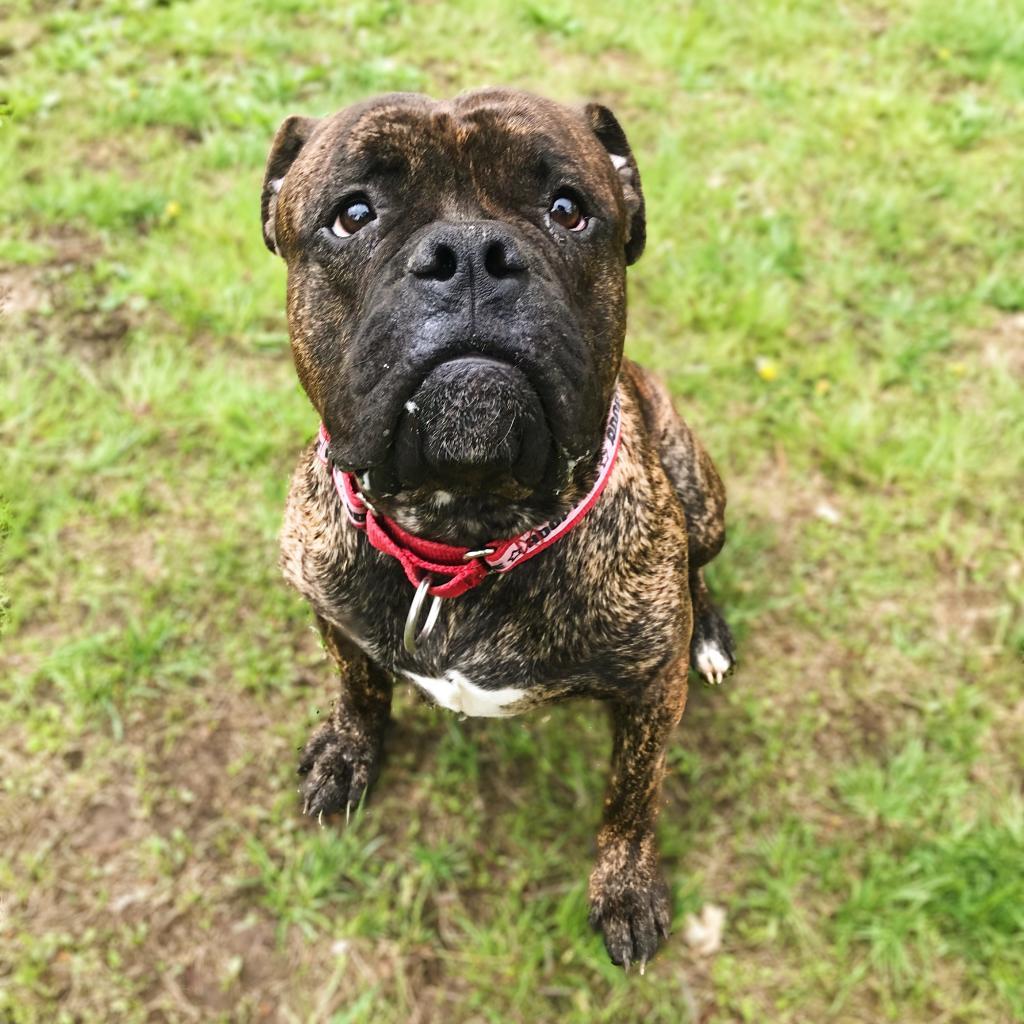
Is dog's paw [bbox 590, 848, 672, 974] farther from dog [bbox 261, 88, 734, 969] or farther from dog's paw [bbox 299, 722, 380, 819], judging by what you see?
dog's paw [bbox 299, 722, 380, 819]

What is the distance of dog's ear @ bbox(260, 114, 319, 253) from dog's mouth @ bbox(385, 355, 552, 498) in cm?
83

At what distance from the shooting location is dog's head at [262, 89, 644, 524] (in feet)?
5.23

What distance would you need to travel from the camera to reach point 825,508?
11.8ft

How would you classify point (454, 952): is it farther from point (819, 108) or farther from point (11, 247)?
point (819, 108)

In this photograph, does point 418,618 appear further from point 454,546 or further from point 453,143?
point 453,143

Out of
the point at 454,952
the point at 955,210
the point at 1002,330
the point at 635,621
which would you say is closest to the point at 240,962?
the point at 454,952

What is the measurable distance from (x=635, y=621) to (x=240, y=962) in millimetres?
1601

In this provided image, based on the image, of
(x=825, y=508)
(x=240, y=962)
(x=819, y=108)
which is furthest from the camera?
(x=819, y=108)

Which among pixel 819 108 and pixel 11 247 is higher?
pixel 819 108

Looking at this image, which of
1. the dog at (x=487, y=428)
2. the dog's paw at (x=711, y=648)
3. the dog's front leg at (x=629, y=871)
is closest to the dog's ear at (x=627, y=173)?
the dog at (x=487, y=428)

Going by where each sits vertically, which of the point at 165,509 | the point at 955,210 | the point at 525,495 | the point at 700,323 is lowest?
the point at 165,509

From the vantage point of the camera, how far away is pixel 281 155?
225cm

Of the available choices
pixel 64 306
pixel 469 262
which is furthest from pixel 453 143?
pixel 64 306

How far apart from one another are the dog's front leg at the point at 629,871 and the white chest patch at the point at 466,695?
36 cm
